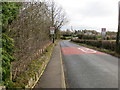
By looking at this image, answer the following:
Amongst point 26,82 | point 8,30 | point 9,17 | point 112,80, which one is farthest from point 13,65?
point 112,80

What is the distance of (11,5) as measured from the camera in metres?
4.11

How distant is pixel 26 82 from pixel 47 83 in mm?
1347

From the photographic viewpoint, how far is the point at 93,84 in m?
5.68

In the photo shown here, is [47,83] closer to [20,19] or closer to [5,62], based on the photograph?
[5,62]

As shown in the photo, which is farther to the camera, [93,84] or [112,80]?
[112,80]

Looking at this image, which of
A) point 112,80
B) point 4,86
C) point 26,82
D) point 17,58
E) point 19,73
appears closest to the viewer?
point 4,86

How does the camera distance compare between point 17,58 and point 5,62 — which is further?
point 17,58

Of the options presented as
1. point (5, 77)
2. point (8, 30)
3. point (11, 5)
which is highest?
A: point (11, 5)

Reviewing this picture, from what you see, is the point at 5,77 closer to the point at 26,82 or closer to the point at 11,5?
the point at 26,82

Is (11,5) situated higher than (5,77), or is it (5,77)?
(11,5)

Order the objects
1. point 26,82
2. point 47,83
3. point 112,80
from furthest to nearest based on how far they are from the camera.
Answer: point 112,80 < point 47,83 < point 26,82

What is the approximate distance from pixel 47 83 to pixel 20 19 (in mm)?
2612

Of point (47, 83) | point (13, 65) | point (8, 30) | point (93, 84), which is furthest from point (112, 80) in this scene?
point (8, 30)

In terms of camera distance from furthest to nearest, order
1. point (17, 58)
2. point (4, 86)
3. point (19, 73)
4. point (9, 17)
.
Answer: point (19, 73) < point (17, 58) < point (9, 17) < point (4, 86)
